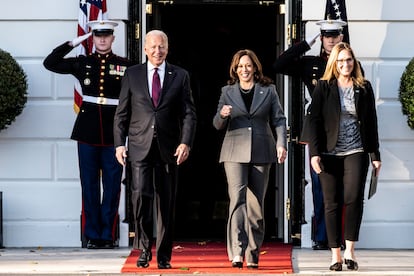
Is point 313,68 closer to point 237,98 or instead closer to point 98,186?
point 237,98

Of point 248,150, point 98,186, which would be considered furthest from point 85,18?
point 248,150

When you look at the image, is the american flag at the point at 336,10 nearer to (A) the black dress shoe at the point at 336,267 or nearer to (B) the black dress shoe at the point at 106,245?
(A) the black dress shoe at the point at 336,267

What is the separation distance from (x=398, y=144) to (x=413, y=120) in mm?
435

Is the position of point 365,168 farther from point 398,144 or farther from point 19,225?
point 19,225

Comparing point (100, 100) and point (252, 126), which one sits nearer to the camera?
point (252, 126)

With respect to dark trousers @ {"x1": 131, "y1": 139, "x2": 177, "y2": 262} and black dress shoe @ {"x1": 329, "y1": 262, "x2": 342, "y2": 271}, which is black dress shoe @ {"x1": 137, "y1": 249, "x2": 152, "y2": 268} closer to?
dark trousers @ {"x1": 131, "y1": 139, "x2": 177, "y2": 262}

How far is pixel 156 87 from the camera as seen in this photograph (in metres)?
11.0

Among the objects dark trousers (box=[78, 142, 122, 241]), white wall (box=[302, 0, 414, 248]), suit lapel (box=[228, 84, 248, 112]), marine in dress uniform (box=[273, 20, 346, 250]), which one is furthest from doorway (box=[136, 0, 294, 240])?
suit lapel (box=[228, 84, 248, 112])

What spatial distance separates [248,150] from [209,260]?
1.40m

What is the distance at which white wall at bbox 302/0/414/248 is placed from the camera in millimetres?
13078

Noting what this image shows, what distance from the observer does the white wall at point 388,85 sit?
13.1 m

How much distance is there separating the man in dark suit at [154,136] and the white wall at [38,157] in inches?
89.7

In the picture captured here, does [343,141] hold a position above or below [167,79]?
below

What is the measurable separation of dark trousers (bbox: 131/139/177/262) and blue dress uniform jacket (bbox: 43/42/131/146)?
1.91 m
